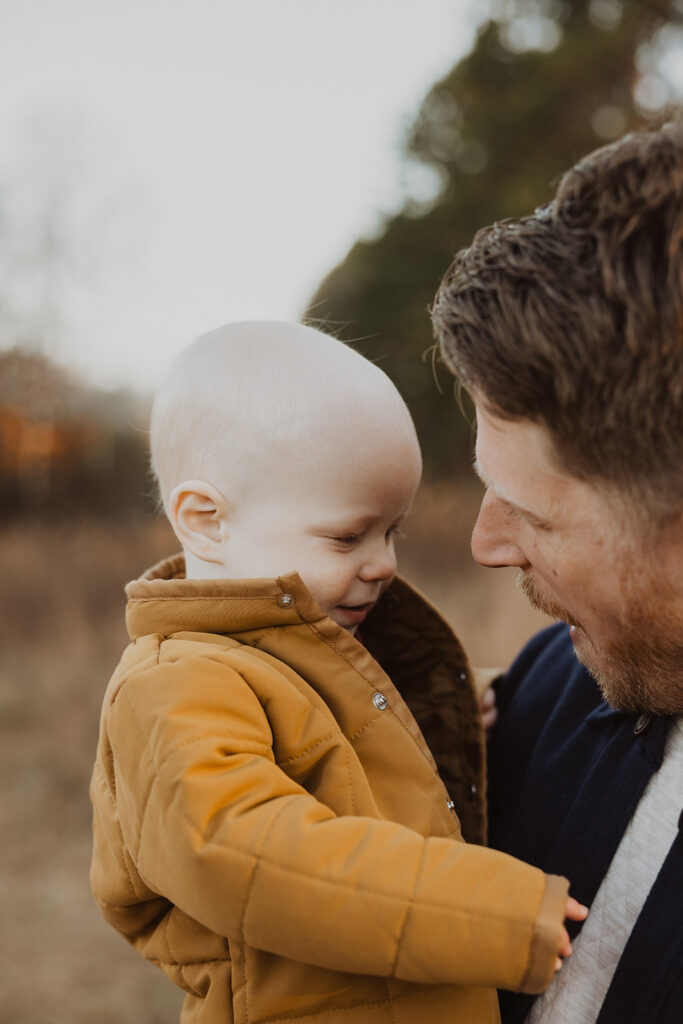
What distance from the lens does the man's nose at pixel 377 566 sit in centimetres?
191

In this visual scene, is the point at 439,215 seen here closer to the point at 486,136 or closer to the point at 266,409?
the point at 486,136

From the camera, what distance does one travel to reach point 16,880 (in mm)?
5109

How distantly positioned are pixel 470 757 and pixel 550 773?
0.17m

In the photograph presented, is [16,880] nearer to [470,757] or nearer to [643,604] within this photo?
[470,757]

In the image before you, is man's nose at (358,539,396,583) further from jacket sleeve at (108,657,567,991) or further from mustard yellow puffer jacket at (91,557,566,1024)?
jacket sleeve at (108,657,567,991)

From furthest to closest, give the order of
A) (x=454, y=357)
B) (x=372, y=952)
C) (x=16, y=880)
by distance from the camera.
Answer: (x=16, y=880), (x=454, y=357), (x=372, y=952)

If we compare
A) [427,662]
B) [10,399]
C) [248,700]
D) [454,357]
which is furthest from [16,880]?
[10,399]

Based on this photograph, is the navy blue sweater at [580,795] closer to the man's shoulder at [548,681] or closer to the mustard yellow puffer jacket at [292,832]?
the man's shoulder at [548,681]

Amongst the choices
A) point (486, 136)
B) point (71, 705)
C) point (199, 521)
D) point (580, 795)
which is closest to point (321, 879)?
point (580, 795)

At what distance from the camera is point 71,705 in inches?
266

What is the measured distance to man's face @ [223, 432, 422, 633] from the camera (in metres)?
1.85

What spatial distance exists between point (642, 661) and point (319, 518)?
0.69 metres

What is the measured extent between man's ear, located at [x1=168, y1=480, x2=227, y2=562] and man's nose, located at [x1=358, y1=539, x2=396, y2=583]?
308 mm

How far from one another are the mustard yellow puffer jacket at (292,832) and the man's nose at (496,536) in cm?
32
